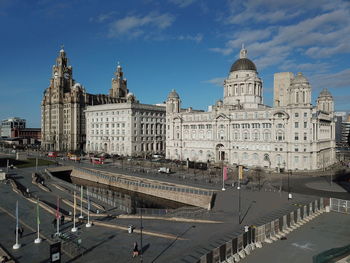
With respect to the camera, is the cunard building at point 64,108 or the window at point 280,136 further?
the cunard building at point 64,108

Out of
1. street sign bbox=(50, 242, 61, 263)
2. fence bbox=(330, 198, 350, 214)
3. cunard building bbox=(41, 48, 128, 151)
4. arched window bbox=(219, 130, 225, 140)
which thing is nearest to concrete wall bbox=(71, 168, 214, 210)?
fence bbox=(330, 198, 350, 214)

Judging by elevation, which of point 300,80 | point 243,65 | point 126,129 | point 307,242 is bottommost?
point 307,242

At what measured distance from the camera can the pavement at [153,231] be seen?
2625 cm

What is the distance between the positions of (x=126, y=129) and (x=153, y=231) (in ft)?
293

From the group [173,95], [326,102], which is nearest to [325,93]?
[326,102]

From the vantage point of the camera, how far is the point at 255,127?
85.5 meters

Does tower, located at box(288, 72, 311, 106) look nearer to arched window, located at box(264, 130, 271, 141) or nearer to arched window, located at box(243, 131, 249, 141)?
arched window, located at box(264, 130, 271, 141)

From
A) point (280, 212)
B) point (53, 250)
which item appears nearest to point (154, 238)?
point (53, 250)

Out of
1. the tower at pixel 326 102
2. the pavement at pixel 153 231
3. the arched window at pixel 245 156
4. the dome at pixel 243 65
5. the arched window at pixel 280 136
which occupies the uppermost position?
the dome at pixel 243 65

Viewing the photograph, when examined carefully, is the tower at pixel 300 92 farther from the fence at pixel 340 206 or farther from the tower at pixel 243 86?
the fence at pixel 340 206

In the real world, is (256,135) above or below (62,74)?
below

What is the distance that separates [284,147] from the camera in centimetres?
8012

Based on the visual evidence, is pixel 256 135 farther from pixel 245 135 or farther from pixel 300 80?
pixel 300 80

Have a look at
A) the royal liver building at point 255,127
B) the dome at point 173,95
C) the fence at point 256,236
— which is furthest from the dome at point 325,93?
the fence at point 256,236
